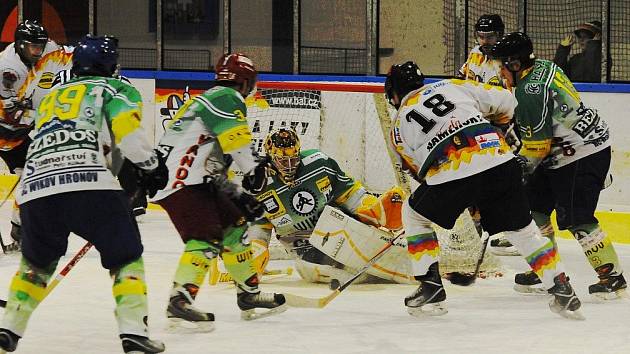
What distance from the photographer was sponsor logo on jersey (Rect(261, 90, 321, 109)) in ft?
24.8

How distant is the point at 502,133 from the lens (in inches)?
196

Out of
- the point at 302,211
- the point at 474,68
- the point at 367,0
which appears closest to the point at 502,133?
the point at 302,211

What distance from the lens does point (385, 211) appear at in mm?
5648

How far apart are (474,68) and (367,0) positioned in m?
1.55

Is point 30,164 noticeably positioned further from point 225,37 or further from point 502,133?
point 225,37

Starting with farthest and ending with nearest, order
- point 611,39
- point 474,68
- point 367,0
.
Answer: point 367,0 → point 611,39 → point 474,68

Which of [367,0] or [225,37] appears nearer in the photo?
[367,0]

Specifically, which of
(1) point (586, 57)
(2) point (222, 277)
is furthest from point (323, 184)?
(1) point (586, 57)

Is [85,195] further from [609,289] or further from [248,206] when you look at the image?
[609,289]

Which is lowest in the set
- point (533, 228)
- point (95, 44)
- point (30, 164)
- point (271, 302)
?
point (271, 302)

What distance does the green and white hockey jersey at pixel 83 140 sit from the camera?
385cm

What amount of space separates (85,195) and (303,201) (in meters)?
1.96

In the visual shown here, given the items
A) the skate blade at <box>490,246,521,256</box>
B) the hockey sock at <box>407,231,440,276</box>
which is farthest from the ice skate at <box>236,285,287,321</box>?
the skate blade at <box>490,246,521,256</box>

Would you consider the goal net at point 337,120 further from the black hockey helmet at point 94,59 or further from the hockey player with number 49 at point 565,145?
the black hockey helmet at point 94,59
